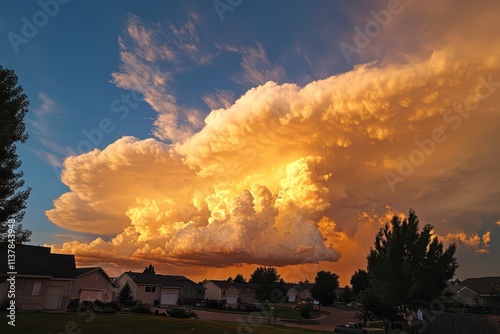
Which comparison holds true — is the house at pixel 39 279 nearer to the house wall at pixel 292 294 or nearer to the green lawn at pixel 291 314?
the green lawn at pixel 291 314

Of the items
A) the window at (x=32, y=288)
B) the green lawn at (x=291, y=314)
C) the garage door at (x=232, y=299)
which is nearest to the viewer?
the window at (x=32, y=288)

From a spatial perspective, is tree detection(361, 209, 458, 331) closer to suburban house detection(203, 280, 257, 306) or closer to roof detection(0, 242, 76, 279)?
roof detection(0, 242, 76, 279)

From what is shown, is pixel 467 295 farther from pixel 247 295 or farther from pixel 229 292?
pixel 229 292

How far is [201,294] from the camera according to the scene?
88875 mm

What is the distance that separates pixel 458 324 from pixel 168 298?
196ft

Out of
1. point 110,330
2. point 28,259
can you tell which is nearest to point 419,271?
point 110,330

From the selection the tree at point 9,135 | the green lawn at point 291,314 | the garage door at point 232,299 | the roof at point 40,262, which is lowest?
the green lawn at point 291,314

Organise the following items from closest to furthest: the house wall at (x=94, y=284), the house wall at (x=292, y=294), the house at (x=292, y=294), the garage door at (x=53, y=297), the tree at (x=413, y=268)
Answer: the tree at (x=413, y=268)
the garage door at (x=53, y=297)
the house wall at (x=94, y=284)
the house at (x=292, y=294)
the house wall at (x=292, y=294)

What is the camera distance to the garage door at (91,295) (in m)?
45.8

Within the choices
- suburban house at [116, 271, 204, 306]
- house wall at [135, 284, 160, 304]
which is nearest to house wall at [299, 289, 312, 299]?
suburban house at [116, 271, 204, 306]

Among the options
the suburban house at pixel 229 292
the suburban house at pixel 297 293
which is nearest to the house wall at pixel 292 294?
the suburban house at pixel 297 293

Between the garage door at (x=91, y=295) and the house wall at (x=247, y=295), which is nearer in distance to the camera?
the garage door at (x=91, y=295)

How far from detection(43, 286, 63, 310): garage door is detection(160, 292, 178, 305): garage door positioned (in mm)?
35917

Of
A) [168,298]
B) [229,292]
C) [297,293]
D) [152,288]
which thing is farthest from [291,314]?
[297,293]
